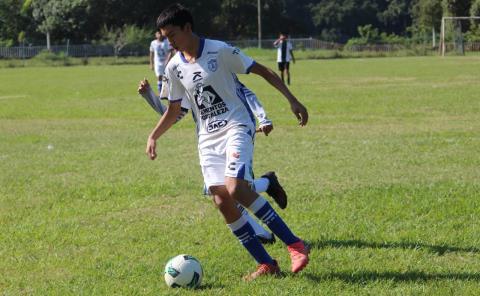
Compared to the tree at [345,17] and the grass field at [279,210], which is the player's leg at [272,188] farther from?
the tree at [345,17]

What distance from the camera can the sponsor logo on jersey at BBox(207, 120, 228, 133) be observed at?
5027mm

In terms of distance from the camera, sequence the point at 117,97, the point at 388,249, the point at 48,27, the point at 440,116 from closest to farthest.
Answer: the point at 388,249, the point at 440,116, the point at 117,97, the point at 48,27

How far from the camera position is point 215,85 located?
16.5ft

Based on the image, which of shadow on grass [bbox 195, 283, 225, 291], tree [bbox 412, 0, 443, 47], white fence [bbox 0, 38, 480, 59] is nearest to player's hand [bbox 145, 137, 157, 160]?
shadow on grass [bbox 195, 283, 225, 291]

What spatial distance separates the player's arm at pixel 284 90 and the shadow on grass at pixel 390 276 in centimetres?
100

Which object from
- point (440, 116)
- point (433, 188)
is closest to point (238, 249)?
point (433, 188)

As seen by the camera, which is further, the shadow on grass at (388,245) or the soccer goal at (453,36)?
the soccer goal at (453,36)

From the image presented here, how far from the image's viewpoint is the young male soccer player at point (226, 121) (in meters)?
4.88

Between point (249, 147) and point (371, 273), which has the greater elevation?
point (249, 147)

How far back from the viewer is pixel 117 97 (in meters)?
22.0

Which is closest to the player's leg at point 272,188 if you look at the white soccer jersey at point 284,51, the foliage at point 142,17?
the white soccer jersey at point 284,51

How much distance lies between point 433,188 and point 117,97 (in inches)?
611

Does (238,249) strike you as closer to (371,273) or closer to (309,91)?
(371,273)

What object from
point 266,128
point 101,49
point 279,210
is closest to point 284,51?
point 279,210
